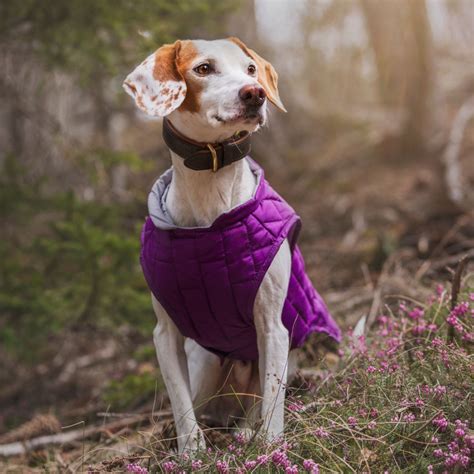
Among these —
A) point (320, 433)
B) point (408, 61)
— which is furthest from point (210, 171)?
point (408, 61)

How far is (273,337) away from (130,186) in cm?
550

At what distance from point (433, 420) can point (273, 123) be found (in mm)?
6262

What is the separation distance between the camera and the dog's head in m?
2.32

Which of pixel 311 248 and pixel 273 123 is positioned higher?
pixel 273 123

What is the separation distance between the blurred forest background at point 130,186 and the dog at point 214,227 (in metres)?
0.88

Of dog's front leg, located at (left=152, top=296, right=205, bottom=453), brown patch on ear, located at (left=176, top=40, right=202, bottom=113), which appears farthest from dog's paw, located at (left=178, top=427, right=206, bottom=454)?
brown patch on ear, located at (left=176, top=40, right=202, bottom=113)

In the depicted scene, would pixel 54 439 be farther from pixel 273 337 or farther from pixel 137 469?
pixel 273 337

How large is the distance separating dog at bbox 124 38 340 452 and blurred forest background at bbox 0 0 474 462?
0.88 meters

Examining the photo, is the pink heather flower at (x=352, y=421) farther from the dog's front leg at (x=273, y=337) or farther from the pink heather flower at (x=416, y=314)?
the pink heather flower at (x=416, y=314)

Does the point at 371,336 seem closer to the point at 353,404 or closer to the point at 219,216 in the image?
the point at 353,404

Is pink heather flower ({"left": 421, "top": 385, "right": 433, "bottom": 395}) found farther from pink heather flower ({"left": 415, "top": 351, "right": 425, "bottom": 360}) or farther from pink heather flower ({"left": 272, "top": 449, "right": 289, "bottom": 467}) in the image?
pink heather flower ({"left": 272, "top": 449, "right": 289, "bottom": 467})

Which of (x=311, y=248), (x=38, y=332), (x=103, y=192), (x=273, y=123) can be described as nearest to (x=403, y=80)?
(x=273, y=123)

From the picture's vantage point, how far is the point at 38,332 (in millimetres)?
4496

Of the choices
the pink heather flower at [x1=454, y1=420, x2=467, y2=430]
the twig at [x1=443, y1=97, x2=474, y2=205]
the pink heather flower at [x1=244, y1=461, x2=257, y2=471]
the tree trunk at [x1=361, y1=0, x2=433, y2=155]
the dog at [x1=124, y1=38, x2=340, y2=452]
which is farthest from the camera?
the tree trunk at [x1=361, y1=0, x2=433, y2=155]
